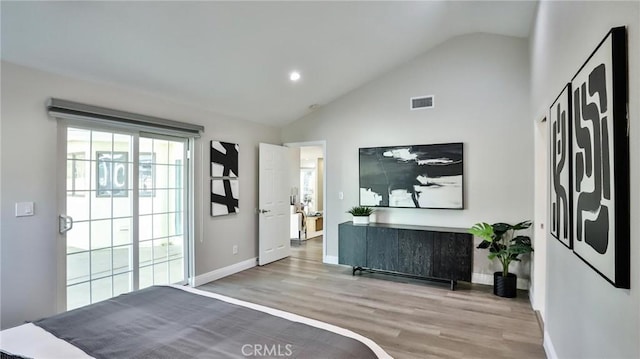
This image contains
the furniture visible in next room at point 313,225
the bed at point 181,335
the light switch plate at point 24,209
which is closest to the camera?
the bed at point 181,335

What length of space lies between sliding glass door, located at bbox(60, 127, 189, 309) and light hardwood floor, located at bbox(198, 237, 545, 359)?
83cm

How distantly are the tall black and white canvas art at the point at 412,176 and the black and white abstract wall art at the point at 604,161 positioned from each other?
9.82 feet

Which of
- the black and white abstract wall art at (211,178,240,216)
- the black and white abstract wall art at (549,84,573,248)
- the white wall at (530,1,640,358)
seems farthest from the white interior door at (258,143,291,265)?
the black and white abstract wall art at (549,84,573,248)

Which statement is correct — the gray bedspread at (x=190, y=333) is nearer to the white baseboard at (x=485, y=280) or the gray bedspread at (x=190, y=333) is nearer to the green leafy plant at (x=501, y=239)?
the green leafy plant at (x=501, y=239)

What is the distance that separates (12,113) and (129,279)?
2.00m

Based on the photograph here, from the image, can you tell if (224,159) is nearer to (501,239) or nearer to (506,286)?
(501,239)

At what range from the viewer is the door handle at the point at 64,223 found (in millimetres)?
3182

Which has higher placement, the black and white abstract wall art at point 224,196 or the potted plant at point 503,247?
the black and white abstract wall art at point 224,196

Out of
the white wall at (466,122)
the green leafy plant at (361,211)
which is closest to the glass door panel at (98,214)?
the green leafy plant at (361,211)

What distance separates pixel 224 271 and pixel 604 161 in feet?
15.2

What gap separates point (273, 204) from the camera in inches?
230

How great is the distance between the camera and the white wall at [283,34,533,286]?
438 centimetres

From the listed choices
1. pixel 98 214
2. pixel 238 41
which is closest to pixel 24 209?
pixel 98 214

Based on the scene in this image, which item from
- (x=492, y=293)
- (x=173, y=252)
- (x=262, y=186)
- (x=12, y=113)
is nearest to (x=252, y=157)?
(x=262, y=186)
